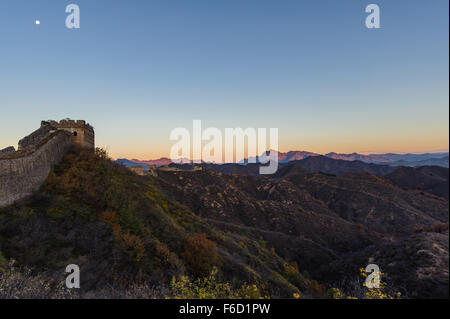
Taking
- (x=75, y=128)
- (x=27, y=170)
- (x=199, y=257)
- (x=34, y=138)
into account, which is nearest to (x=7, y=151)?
(x=34, y=138)

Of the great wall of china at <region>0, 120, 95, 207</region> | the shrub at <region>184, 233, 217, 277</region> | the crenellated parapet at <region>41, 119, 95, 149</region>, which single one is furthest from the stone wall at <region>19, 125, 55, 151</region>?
the shrub at <region>184, 233, 217, 277</region>

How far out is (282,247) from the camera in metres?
36.1

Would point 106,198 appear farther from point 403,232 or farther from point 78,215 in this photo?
point 403,232

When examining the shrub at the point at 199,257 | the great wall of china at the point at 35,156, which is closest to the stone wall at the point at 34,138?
the great wall of china at the point at 35,156

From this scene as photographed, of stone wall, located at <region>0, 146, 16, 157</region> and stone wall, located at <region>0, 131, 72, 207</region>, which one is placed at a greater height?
stone wall, located at <region>0, 146, 16, 157</region>

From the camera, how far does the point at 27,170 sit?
11.2 m

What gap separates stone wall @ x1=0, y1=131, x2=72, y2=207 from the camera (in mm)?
9914

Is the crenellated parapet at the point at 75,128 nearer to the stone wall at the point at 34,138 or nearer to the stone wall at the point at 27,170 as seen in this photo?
the stone wall at the point at 34,138

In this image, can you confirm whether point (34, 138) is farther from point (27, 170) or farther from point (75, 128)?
point (27, 170)

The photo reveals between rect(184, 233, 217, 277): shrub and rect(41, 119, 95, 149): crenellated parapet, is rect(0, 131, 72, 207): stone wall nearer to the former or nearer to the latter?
rect(41, 119, 95, 149): crenellated parapet

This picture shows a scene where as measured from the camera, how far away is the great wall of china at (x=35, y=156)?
1009 centimetres

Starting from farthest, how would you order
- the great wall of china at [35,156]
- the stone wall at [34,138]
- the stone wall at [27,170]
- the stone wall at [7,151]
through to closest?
the stone wall at [7,151] → the stone wall at [34,138] → the great wall of china at [35,156] → the stone wall at [27,170]
